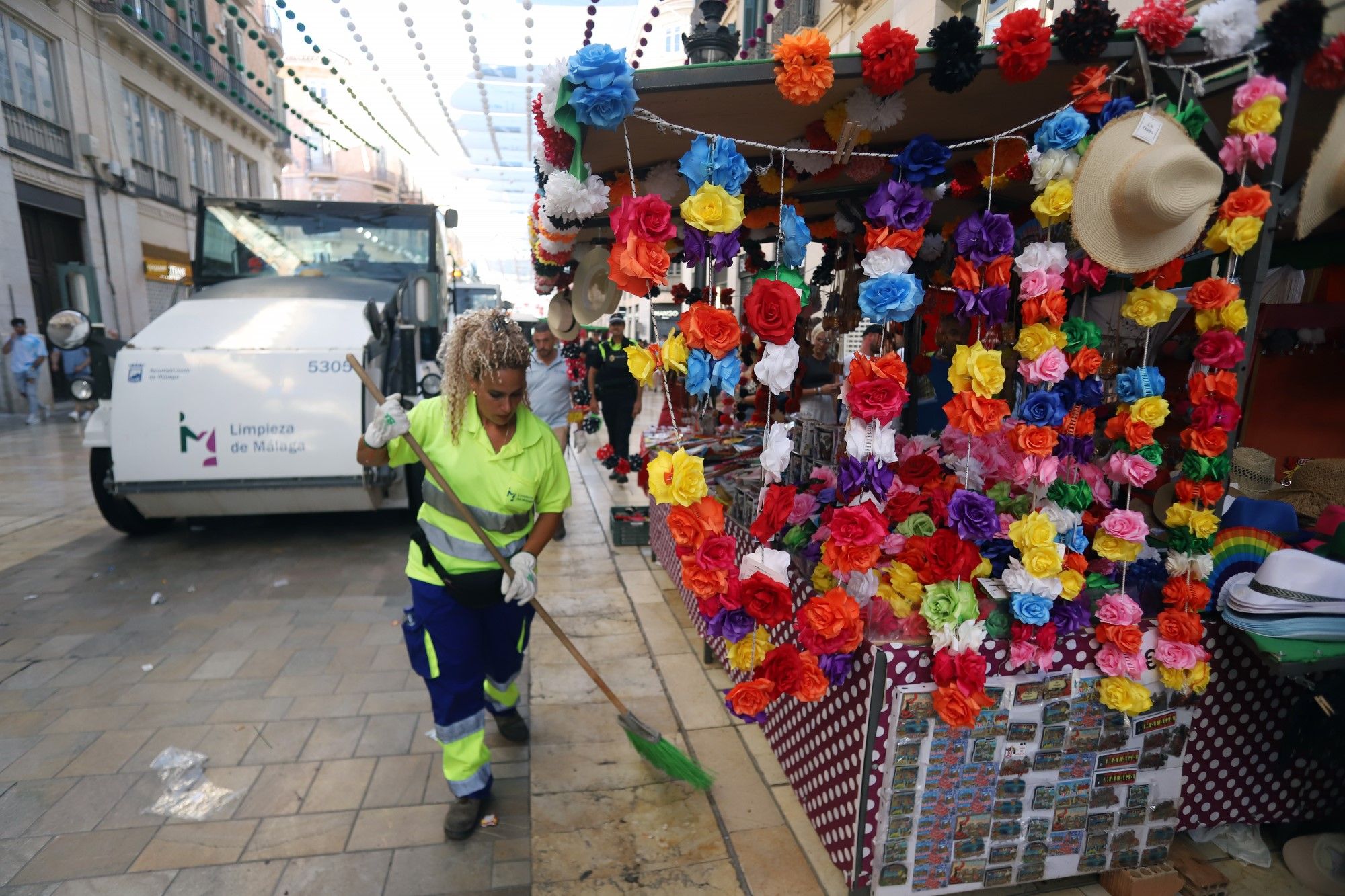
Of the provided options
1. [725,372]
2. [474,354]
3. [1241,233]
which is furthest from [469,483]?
[1241,233]

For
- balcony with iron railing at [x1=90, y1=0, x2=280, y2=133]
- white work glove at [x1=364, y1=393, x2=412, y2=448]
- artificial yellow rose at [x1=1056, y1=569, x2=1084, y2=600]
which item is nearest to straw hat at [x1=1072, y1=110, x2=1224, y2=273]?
artificial yellow rose at [x1=1056, y1=569, x2=1084, y2=600]

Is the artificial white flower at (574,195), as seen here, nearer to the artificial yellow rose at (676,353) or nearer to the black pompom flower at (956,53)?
the artificial yellow rose at (676,353)

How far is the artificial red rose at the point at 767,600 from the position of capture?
2068mm

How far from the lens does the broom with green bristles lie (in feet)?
8.41

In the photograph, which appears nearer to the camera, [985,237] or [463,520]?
A: [985,237]

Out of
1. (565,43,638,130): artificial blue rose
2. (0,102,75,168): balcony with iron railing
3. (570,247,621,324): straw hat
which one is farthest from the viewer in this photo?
(0,102,75,168): balcony with iron railing

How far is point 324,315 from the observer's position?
19.4 ft

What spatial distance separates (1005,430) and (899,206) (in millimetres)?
960

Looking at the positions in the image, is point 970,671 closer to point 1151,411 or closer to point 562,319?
point 1151,411

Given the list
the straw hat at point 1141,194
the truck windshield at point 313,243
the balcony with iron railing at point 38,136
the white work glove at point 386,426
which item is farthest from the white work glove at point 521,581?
the balcony with iron railing at point 38,136

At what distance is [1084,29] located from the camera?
6.46 ft

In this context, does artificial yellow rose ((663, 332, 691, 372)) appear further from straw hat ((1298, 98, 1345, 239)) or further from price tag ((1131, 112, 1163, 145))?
straw hat ((1298, 98, 1345, 239))

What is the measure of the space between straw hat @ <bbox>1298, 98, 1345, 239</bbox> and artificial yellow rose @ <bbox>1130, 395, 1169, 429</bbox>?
734mm

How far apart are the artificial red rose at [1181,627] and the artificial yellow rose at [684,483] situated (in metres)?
1.66
